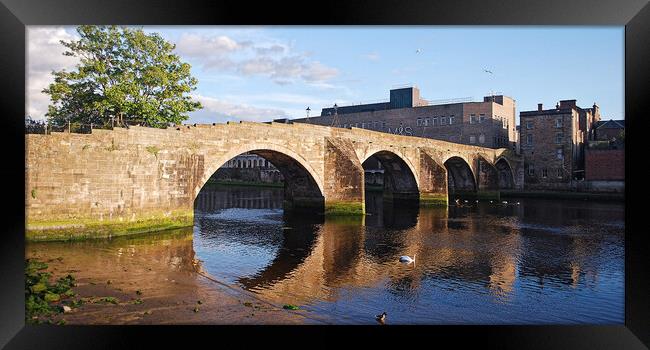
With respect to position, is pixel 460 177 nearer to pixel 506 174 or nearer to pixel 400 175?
pixel 506 174

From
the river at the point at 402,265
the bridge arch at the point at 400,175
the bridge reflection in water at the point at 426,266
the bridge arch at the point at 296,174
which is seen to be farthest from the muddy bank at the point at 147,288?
the bridge arch at the point at 400,175

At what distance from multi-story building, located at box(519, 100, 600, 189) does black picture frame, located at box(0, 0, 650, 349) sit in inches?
2176

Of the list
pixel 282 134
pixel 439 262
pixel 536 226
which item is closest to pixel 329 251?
pixel 439 262

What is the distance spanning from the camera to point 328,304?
1170 cm

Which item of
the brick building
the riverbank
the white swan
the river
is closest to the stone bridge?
the river

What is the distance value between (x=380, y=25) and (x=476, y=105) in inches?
2406

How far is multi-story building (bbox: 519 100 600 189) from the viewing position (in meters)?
59.8

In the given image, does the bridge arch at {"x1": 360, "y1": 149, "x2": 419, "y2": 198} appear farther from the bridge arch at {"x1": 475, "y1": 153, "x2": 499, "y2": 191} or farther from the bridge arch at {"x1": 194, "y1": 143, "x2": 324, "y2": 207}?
the bridge arch at {"x1": 475, "y1": 153, "x2": 499, "y2": 191}

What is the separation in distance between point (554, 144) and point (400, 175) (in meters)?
28.9

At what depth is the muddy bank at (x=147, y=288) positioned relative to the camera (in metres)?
9.89

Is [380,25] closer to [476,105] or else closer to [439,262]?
[439,262]

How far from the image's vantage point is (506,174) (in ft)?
204
